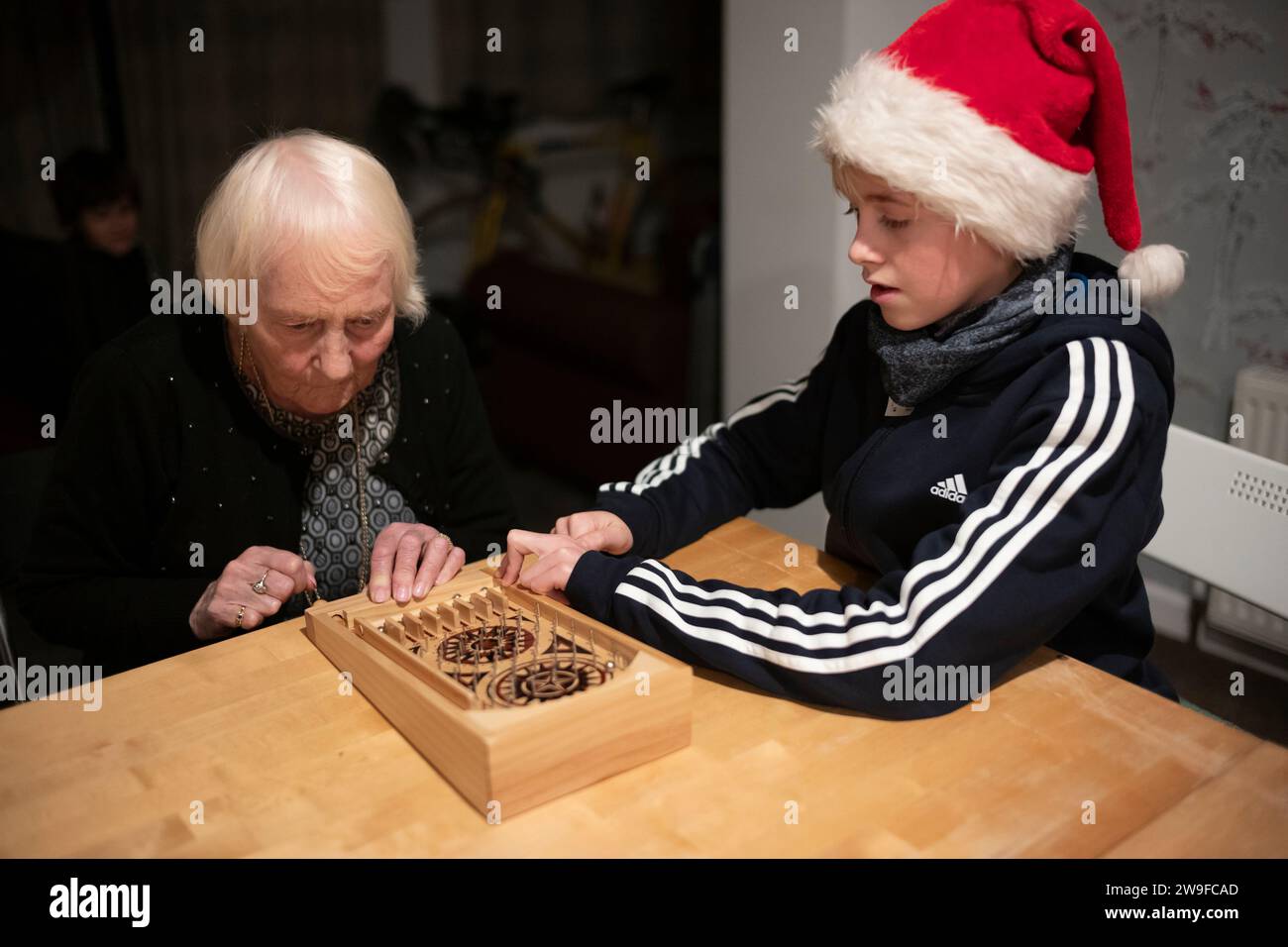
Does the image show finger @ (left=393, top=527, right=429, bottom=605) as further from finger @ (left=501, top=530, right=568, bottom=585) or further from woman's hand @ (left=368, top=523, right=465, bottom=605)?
finger @ (left=501, top=530, right=568, bottom=585)

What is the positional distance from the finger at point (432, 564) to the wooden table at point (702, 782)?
6.3 inches

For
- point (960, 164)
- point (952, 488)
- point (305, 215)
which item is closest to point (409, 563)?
point (305, 215)

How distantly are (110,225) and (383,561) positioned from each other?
2259mm

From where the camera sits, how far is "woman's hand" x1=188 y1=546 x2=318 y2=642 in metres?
1.45

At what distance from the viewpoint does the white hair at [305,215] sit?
4.76ft

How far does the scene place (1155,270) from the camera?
4.43ft

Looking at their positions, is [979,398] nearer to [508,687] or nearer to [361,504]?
[508,687]

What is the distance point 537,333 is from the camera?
404 centimetres

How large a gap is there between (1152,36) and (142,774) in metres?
2.39

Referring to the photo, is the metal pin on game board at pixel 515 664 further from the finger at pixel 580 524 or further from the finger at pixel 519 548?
the finger at pixel 580 524

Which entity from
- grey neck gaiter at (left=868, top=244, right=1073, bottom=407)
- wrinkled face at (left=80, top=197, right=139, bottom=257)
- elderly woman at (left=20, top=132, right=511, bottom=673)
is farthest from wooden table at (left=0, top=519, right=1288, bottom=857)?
wrinkled face at (left=80, top=197, right=139, bottom=257)

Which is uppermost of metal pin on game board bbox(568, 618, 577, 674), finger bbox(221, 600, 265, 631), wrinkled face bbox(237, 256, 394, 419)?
wrinkled face bbox(237, 256, 394, 419)

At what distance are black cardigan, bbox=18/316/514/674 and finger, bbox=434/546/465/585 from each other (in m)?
0.32

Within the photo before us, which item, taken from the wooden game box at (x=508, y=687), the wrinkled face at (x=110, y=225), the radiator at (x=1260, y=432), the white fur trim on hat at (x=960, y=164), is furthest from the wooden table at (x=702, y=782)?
the wrinkled face at (x=110, y=225)
